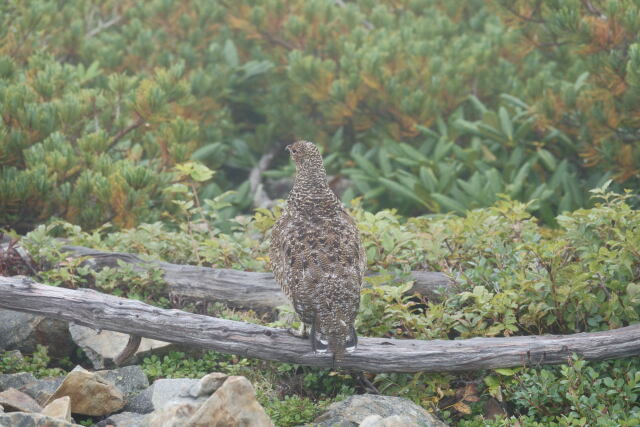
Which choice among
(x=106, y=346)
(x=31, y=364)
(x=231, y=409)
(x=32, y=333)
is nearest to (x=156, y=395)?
(x=231, y=409)

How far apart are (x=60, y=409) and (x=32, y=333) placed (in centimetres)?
128

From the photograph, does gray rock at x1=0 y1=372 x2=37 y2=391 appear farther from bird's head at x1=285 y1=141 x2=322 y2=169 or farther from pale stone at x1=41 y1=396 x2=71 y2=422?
bird's head at x1=285 y1=141 x2=322 y2=169

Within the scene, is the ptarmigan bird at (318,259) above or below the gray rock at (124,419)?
above

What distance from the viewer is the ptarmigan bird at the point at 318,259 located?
4809 mm

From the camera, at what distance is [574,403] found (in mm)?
4750

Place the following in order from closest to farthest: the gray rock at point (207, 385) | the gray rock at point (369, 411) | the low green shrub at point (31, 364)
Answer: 1. the gray rock at point (207, 385)
2. the gray rock at point (369, 411)
3. the low green shrub at point (31, 364)

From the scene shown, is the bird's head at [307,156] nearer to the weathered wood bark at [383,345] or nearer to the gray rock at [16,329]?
the weathered wood bark at [383,345]

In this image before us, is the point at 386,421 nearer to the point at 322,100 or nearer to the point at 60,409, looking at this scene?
the point at 60,409

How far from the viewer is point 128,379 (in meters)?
5.33

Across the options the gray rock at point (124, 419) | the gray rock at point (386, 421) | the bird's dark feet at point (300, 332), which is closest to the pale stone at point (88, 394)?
the gray rock at point (124, 419)

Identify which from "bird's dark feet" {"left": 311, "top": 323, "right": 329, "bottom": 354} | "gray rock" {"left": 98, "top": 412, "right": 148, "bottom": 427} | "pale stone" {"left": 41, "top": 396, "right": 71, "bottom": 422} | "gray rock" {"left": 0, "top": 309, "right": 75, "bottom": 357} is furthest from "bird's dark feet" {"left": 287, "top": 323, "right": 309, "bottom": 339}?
"gray rock" {"left": 0, "top": 309, "right": 75, "bottom": 357}

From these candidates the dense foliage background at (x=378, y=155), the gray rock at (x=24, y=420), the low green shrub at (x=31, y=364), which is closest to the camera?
the gray rock at (x=24, y=420)

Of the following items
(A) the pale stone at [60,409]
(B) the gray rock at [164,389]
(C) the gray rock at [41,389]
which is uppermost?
(A) the pale stone at [60,409]

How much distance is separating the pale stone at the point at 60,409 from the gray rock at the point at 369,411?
133 cm
